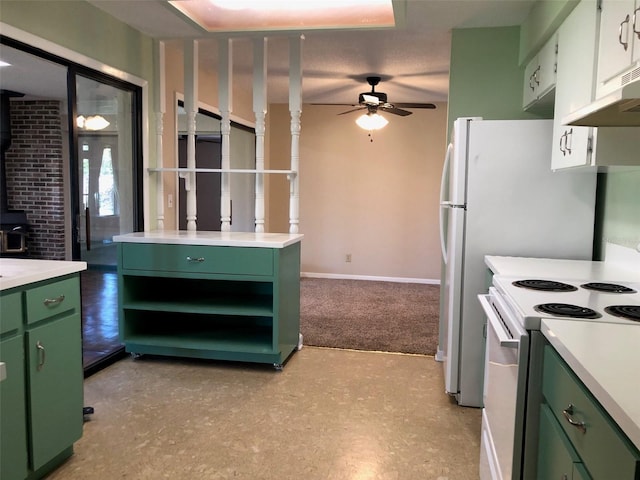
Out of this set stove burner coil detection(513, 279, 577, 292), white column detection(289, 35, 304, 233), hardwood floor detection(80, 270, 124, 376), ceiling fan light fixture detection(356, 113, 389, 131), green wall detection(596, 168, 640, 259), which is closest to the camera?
stove burner coil detection(513, 279, 577, 292)

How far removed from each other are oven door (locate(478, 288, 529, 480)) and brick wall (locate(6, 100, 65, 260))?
562cm

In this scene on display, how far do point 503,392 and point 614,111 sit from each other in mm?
929

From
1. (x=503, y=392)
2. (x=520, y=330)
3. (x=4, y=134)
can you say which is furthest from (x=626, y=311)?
(x=4, y=134)

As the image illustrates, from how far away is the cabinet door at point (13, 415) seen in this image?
1.68 meters

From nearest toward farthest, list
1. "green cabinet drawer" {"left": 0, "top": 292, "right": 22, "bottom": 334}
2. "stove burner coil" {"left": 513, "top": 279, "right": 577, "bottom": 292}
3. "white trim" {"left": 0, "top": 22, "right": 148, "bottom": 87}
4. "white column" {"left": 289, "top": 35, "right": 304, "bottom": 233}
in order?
"green cabinet drawer" {"left": 0, "top": 292, "right": 22, "bottom": 334} < "stove burner coil" {"left": 513, "top": 279, "right": 577, "bottom": 292} < "white trim" {"left": 0, "top": 22, "right": 148, "bottom": 87} < "white column" {"left": 289, "top": 35, "right": 304, "bottom": 233}

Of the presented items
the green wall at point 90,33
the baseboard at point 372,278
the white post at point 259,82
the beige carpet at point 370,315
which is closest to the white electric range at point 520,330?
the beige carpet at point 370,315

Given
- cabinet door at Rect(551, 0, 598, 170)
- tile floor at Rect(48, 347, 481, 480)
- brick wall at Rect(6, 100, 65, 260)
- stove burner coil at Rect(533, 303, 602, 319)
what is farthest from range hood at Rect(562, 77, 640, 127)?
brick wall at Rect(6, 100, 65, 260)

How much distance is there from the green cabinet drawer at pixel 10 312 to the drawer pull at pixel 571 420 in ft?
5.67

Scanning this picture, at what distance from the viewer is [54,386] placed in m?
1.93

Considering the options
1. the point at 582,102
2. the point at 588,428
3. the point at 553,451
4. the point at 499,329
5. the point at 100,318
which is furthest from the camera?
the point at 100,318

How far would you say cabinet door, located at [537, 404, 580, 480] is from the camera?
1122 millimetres

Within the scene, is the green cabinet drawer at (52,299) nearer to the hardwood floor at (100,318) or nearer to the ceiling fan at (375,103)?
the hardwood floor at (100,318)

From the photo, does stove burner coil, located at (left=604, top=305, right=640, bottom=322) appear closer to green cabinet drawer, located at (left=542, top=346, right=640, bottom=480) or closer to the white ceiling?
green cabinet drawer, located at (left=542, top=346, right=640, bottom=480)

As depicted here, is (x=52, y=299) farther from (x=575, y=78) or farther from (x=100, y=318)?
(x=575, y=78)
